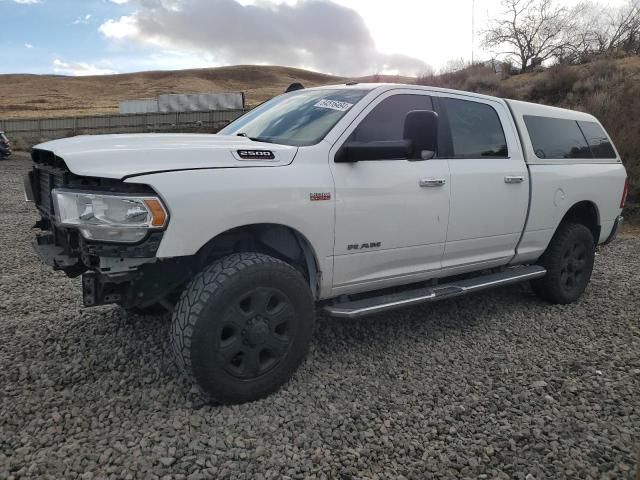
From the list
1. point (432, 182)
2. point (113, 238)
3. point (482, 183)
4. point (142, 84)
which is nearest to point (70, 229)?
point (113, 238)

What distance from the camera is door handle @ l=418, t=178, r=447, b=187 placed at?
3.61 meters

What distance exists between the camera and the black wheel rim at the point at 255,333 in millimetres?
2852

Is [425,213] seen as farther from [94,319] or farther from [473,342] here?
[94,319]

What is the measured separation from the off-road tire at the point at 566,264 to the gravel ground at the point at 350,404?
39cm

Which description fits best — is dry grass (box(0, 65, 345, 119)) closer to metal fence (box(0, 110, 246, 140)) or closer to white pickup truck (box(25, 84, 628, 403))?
metal fence (box(0, 110, 246, 140))

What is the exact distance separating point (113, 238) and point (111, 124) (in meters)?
31.8

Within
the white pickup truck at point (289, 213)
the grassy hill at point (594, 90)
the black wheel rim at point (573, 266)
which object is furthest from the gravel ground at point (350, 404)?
the grassy hill at point (594, 90)

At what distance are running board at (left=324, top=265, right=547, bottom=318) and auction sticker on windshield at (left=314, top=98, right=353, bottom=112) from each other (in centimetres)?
132

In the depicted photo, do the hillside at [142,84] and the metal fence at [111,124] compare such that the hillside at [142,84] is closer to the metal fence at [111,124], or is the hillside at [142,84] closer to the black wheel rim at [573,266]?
the metal fence at [111,124]

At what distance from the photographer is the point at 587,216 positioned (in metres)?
5.30

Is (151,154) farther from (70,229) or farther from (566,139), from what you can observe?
(566,139)

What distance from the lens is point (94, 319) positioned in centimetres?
416

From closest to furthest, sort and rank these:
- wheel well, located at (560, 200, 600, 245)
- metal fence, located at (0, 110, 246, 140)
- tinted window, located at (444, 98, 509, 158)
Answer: tinted window, located at (444, 98, 509, 158)
wheel well, located at (560, 200, 600, 245)
metal fence, located at (0, 110, 246, 140)

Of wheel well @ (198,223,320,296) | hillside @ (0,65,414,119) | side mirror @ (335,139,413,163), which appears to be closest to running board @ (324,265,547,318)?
wheel well @ (198,223,320,296)
